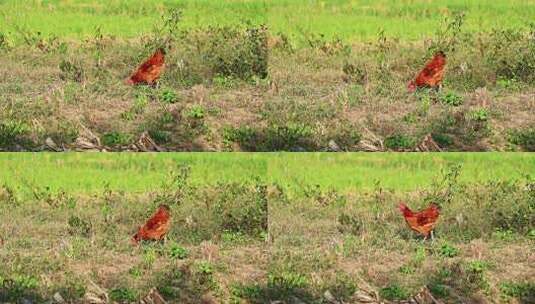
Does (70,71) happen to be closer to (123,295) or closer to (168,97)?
(168,97)

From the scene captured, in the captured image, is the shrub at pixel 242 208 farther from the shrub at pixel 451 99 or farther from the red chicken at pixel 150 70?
the shrub at pixel 451 99

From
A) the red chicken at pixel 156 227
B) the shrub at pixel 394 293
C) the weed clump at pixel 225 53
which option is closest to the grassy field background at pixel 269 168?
the red chicken at pixel 156 227

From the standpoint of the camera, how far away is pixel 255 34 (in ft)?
20.9

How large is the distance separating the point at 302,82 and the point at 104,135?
4.63ft

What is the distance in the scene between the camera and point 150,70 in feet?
21.1

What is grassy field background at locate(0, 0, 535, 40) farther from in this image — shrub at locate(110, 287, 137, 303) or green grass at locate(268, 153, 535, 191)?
shrub at locate(110, 287, 137, 303)

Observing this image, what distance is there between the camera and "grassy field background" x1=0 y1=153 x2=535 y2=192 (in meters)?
6.29

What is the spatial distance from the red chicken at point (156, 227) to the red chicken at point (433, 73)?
1917mm

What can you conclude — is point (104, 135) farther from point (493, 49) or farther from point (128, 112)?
point (493, 49)

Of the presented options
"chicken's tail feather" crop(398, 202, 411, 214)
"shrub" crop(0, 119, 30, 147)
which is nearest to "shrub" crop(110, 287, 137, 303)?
"shrub" crop(0, 119, 30, 147)

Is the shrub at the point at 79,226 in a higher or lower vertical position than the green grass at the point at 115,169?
lower

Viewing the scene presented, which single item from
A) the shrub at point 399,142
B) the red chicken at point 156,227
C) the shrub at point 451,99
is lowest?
the red chicken at point 156,227

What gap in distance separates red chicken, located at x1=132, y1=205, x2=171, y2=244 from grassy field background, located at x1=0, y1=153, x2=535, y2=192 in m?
0.23

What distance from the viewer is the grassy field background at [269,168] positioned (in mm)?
6285
